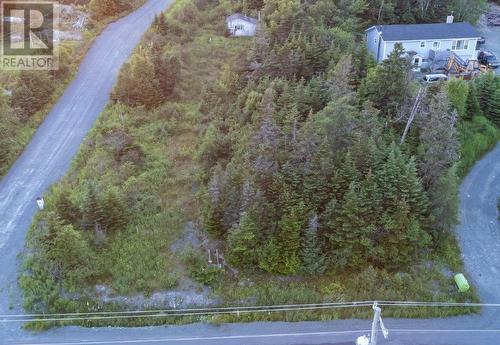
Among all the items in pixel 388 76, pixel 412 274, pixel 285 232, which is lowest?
pixel 412 274

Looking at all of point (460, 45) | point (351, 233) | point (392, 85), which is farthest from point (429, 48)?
point (351, 233)

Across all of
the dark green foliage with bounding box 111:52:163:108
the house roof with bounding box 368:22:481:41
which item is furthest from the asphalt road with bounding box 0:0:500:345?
the house roof with bounding box 368:22:481:41

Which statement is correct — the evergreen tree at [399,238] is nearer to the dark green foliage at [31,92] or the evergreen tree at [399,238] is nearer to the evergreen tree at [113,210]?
the evergreen tree at [113,210]

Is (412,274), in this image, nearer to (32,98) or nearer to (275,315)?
(275,315)

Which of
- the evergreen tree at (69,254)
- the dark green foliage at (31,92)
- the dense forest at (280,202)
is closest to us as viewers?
the evergreen tree at (69,254)

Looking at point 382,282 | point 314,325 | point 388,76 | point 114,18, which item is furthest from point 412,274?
point 114,18

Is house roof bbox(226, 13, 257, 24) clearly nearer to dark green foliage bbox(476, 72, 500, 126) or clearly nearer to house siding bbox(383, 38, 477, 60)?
house siding bbox(383, 38, 477, 60)

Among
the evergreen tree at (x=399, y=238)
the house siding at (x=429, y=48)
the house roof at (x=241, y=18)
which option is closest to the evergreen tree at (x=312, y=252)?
the evergreen tree at (x=399, y=238)
